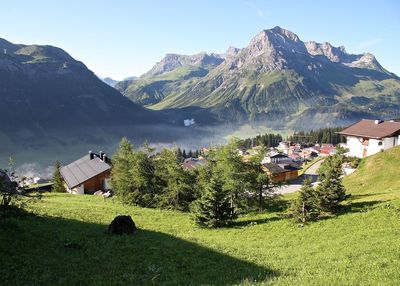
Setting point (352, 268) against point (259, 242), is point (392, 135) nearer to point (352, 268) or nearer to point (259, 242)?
point (259, 242)

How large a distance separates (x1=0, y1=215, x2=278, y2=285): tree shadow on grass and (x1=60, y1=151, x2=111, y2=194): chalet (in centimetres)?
6530

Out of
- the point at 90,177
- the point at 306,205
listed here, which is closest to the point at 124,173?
the point at 90,177

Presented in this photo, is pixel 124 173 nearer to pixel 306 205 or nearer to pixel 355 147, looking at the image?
pixel 306 205

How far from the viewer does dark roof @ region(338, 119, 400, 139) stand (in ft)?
248

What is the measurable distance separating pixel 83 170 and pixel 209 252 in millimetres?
84755

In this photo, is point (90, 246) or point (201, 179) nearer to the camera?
point (90, 246)

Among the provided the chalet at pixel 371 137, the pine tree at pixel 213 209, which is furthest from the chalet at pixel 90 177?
the chalet at pixel 371 137

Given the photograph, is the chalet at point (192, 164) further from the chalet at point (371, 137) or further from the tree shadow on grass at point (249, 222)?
the chalet at point (371, 137)

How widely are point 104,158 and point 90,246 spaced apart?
3257 inches

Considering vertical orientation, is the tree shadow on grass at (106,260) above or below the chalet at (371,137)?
below

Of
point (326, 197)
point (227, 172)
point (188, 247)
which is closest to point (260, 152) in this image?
point (227, 172)

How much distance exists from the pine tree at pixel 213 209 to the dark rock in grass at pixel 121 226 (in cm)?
1000

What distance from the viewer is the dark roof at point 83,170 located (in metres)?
94.6

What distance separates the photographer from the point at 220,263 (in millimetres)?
20953
